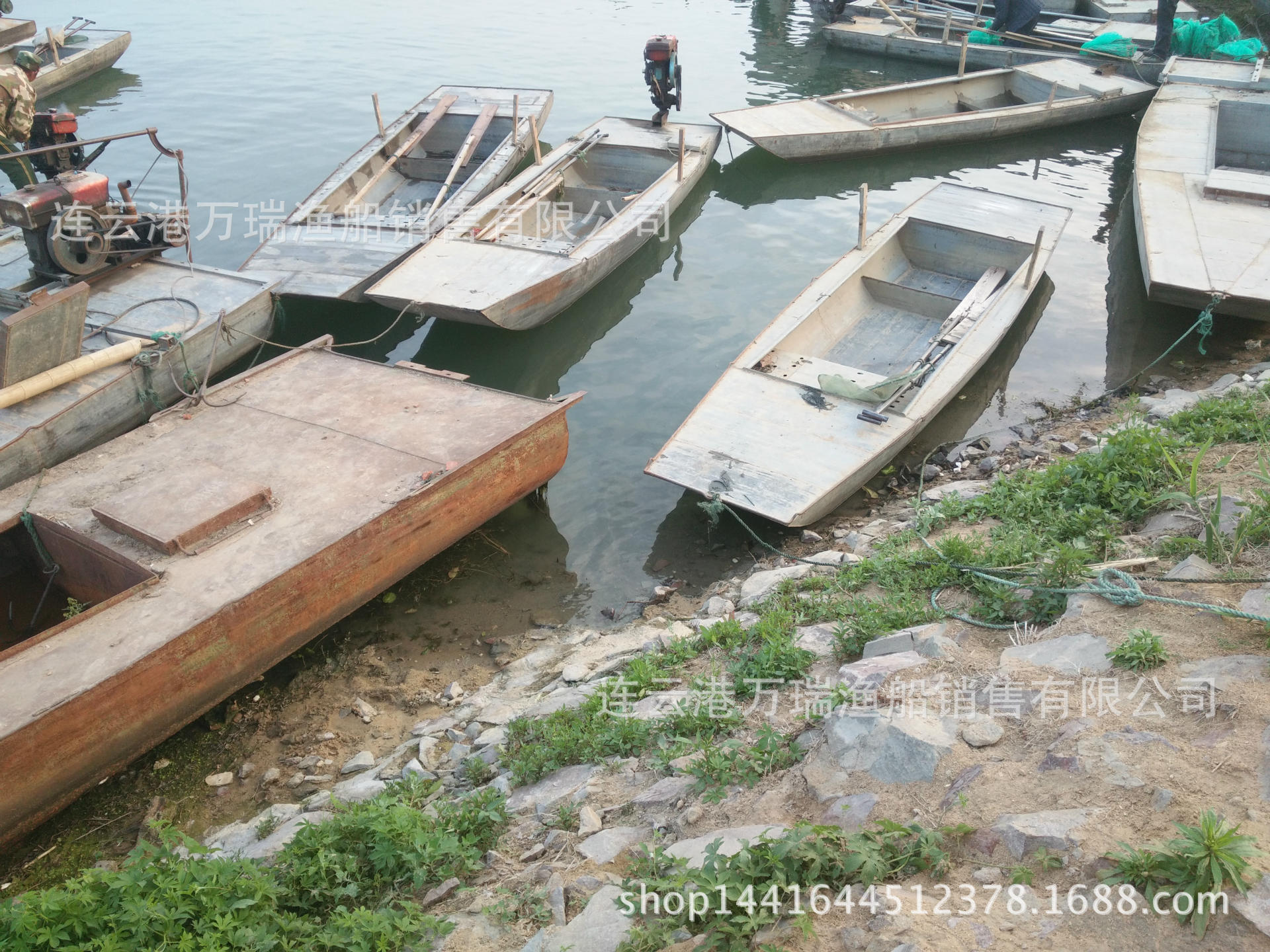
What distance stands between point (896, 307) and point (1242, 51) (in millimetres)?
11805

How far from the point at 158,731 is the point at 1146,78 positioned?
19.3 meters

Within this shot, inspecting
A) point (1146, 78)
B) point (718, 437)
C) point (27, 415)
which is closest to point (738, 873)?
point (718, 437)

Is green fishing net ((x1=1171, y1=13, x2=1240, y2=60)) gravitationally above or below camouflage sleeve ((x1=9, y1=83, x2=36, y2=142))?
above

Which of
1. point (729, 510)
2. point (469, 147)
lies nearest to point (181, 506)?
point (729, 510)

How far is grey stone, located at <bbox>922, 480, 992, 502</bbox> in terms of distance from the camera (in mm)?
6845

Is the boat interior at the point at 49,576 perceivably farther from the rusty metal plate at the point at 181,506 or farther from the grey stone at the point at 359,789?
the grey stone at the point at 359,789

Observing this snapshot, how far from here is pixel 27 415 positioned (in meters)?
7.20

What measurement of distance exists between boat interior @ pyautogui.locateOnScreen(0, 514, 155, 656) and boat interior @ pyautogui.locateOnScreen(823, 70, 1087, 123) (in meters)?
13.5

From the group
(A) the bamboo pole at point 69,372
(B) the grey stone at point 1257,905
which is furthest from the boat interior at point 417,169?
(B) the grey stone at point 1257,905

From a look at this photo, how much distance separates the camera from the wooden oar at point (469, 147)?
1191cm

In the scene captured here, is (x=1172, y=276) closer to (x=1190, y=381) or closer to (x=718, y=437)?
(x=1190, y=381)

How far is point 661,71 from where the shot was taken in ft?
44.7

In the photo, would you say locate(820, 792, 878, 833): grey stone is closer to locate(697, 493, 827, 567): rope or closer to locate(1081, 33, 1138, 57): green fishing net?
locate(697, 493, 827, 567): rope

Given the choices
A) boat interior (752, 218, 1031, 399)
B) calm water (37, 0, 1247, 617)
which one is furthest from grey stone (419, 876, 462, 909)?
boat interior (752, 218, 1031, 399)
